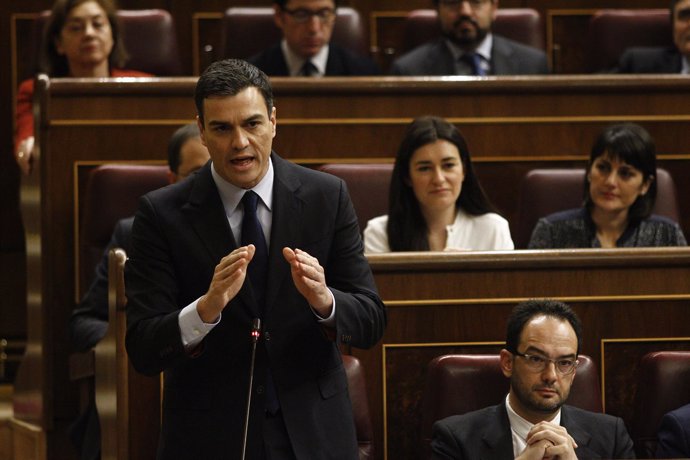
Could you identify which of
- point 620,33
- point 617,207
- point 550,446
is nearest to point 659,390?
point 550,446

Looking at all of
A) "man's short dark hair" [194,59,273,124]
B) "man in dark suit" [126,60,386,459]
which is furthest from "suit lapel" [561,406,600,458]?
"man's short dark hair" [194,59,273,124]

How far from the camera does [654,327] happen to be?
1147mm

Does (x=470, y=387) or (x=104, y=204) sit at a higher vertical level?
(x=104, y=204)

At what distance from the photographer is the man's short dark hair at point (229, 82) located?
755 millimetres

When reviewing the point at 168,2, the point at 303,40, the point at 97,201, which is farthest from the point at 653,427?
the point at 168,2

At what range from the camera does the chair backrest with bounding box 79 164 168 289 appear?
1.33m

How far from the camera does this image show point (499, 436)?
0.99 m

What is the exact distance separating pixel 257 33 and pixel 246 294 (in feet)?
3.33

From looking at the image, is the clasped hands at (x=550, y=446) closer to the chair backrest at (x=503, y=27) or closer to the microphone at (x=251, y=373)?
the microphone at (x=251, y=373)

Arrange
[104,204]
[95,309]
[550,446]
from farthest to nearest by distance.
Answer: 1. [104,204]
2. [95,309]
3. [550,446]

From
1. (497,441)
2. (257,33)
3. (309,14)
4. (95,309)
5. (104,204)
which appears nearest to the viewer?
(497,441)

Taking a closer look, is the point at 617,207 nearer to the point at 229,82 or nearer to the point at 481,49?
the point at 481,49

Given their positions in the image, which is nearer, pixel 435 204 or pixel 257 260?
pixel 257 260

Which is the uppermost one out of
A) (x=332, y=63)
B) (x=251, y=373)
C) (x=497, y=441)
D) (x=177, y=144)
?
(x=332, y=63)
